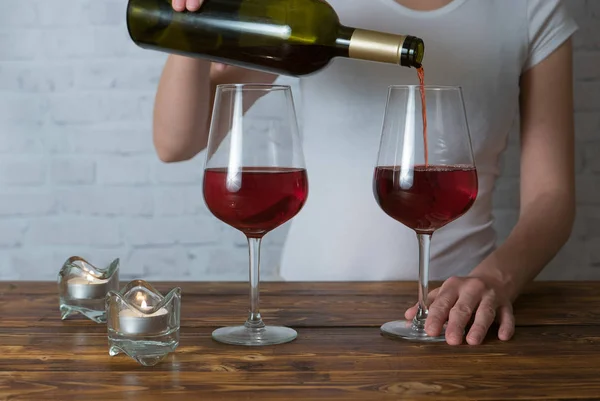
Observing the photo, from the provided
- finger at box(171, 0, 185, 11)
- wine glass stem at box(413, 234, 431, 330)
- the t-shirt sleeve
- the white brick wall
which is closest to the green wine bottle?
finger at box(171, 0, 185, 11)

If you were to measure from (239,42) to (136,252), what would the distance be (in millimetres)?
1200

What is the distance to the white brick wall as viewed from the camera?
202cm

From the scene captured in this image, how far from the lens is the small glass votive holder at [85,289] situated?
0.96 m

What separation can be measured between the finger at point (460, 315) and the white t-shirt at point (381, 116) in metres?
0.53

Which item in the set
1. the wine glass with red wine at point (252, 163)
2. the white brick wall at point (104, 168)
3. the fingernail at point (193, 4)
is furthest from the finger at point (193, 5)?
the white brick wall at point (104, 168)

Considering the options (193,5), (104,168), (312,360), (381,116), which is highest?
(193,5)

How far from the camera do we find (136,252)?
2092 mm

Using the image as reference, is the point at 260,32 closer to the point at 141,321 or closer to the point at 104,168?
the point at 141,321

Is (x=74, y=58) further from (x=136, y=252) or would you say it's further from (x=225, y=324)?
(x=225, y=324)

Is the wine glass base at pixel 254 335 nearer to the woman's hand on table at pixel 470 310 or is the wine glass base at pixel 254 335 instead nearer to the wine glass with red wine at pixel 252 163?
the wine glass with red wine at pixel 252 163

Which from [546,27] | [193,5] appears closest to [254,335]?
[193,5]

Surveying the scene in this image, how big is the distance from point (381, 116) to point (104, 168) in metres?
0.86

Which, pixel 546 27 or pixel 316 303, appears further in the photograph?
pixel 546 27

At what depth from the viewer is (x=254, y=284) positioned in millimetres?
877
